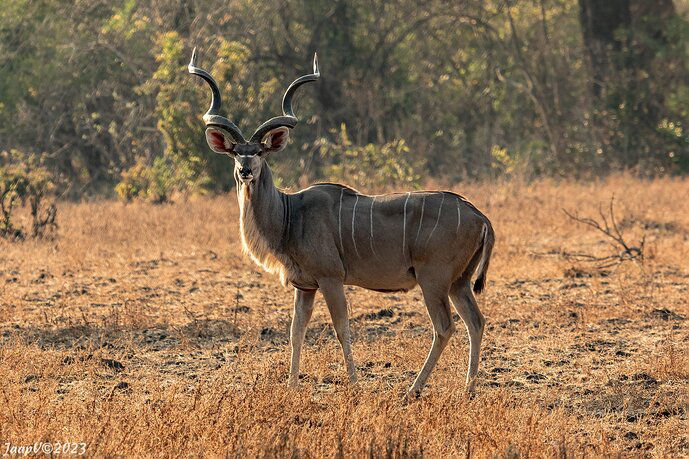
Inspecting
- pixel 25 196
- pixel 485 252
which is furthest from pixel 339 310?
pixel 25 196

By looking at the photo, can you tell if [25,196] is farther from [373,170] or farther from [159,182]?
[373,170]

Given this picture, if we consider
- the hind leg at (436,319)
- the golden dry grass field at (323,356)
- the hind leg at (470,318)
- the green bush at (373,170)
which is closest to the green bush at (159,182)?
the green bush at (373,170)

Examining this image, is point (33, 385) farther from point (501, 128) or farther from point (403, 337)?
point (501, 128)

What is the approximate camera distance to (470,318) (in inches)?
235

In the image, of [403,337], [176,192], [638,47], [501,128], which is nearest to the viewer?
[403,337]

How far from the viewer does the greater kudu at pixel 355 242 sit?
19.3 ft

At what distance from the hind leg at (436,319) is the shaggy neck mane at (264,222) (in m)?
0.87

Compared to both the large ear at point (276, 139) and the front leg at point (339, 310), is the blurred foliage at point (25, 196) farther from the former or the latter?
the front leg at point (339, 310)

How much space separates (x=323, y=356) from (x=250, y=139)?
140cm

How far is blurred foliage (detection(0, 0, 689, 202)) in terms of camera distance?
16281mm

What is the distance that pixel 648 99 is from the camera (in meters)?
18.1

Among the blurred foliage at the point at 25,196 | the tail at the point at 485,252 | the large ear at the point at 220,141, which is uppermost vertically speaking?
the large ear at the point at 220,141

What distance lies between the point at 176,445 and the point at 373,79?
1590 centimetres

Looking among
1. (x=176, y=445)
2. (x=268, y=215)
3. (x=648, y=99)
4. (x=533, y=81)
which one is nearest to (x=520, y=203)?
(x=648, y=99)
